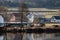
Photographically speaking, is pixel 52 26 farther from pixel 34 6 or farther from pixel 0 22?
pixel 0 22

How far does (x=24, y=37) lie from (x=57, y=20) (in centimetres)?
69

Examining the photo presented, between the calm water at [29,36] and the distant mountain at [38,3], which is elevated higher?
the distant mountain at [38,3]

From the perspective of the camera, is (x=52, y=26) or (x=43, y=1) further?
(x=43, y=1)

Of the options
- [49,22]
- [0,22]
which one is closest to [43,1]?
[49,22]

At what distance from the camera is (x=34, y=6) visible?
1941mm

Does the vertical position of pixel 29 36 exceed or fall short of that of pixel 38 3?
it falls short

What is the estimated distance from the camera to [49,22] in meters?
1.90

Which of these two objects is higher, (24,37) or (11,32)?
(11,32)

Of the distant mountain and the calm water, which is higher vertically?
the distant mountain

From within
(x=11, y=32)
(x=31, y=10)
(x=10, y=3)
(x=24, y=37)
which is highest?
(x=10, y=3)

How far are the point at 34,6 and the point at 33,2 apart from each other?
82 mm

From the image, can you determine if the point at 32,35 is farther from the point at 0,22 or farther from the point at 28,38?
the point at 0,22

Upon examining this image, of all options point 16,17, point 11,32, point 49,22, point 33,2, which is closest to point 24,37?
point 11,32

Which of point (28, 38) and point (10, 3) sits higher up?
point (10, 3)
